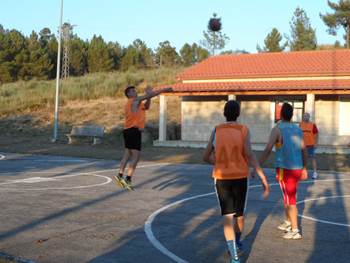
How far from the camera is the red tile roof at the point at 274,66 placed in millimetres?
27891

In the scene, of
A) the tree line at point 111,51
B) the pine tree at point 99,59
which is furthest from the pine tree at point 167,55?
the pine tree at point 99,59

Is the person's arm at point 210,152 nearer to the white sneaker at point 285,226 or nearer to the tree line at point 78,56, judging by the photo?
the white sneaker at point 285,226

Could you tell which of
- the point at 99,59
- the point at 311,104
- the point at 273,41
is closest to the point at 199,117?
the point at 311,104

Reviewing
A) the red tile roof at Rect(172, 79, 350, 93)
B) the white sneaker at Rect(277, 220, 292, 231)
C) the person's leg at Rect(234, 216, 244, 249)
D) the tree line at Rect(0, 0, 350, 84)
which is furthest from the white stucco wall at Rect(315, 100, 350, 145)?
the tree line at Rect(0, 0, 350, 84)

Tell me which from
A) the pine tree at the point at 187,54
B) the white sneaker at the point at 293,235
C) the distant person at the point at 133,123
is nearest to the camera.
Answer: the white sneaker at the point at 293,235

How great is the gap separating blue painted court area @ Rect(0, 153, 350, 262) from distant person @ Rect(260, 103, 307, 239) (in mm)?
463

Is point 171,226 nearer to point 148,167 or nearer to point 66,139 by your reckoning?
point 148,167

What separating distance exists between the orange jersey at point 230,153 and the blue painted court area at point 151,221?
3.31 ft

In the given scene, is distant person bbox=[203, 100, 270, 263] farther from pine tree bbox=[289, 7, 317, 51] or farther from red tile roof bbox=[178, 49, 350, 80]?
pine tree bbox=[289, 7, 317, 51]

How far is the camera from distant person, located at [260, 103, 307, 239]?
745cm

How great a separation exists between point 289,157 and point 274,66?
22.9 meters

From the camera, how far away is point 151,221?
333 inches

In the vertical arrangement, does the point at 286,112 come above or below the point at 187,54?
below

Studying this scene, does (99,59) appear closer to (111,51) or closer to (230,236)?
(111,51)
